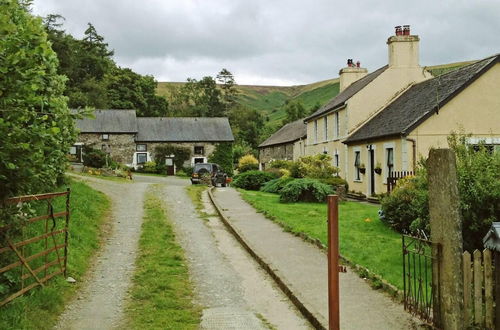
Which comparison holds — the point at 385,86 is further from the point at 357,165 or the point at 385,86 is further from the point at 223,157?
the point at 223,157

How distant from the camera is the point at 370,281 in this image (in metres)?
9.02

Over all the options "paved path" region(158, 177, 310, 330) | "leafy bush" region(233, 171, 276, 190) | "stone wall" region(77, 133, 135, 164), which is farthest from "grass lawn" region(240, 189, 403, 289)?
"stone wall" region(77, 133, 135, 164)

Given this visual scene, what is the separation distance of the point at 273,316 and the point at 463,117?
18.1 meters

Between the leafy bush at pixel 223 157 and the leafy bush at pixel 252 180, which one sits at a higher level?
the leafy bush at pixel 223 157

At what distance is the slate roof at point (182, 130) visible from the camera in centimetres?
6172

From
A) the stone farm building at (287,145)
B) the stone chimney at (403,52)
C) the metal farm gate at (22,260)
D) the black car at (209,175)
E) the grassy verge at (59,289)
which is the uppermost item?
the stone chimney at (403,52)

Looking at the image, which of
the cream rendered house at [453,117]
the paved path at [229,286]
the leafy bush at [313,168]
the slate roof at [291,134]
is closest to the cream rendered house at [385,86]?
the leafy bush at [313,168]

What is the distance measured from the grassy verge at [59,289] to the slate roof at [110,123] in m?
45.5

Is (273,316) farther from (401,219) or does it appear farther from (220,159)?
(220,159)

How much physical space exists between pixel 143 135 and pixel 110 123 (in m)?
4.11

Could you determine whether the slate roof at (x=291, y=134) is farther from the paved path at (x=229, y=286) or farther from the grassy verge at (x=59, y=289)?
the grassy verge at (x=59, y=289)

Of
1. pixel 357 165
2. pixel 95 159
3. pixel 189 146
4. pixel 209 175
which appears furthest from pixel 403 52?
pixel 189 146

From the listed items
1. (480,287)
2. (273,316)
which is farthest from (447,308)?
(273,316)

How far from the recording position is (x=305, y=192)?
23.0 metres
